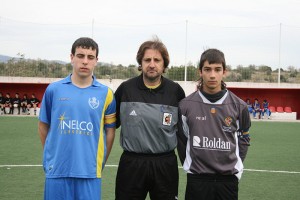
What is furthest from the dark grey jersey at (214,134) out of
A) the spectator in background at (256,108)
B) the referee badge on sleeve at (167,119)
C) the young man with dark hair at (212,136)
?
the spectator in background at (256,108)

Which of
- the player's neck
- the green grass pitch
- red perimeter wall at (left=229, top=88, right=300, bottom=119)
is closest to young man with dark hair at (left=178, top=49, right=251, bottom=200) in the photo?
the player's neck

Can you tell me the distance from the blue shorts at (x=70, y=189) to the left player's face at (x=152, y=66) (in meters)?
1.01

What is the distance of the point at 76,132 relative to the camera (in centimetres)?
338

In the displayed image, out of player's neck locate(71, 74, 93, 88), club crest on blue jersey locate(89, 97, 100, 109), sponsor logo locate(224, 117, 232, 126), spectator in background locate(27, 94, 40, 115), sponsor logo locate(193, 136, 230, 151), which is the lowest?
spectator in background locate(27, 94, 40, 115)

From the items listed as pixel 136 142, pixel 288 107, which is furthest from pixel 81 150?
pixel 288 107

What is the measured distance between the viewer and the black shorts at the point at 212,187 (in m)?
3.51

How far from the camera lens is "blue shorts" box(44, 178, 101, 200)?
131 inches

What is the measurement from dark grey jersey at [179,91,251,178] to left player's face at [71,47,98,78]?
0.88 meters

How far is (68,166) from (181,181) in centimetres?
358

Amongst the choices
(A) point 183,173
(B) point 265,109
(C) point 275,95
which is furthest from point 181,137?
(C) point 275,95

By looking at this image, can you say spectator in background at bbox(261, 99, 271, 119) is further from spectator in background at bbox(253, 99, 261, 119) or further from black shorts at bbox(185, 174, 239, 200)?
black shorts at bbox(185, 174, 239, 200)

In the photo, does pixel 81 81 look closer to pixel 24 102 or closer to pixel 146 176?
pixel 146 176

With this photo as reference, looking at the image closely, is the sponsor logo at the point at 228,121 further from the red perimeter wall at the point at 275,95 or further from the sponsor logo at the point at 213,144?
the red perimeter wall at the point at 275,95

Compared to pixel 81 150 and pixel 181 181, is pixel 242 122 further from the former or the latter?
pixel 181 181
